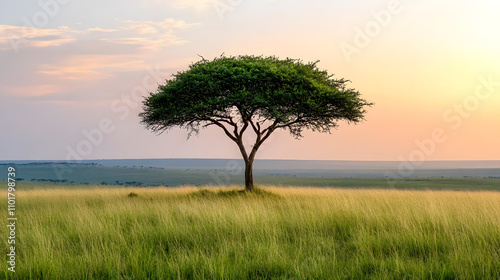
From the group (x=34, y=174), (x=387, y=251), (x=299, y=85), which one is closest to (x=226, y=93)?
(x=299, y=85)

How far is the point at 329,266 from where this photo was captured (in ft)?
24.7

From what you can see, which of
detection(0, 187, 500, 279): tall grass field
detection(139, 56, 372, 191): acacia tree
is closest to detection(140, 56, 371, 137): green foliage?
detection(139, 56, 372, 191): acacia tree

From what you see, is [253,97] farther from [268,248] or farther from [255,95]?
[268,248]

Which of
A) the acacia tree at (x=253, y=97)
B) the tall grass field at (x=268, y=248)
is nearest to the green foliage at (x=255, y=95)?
the acacia tree at (x=253, y=97)

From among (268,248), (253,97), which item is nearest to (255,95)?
(253,97)

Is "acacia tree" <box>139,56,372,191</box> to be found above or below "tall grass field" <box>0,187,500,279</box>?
above

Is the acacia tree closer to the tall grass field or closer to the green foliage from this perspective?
the green foliage

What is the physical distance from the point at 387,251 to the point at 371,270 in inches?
64.6

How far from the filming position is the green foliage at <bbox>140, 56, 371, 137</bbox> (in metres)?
24.0

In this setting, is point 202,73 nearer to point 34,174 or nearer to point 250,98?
point 250,98

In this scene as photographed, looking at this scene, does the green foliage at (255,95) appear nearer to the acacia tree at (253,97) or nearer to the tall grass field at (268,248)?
the acacia tree at (253,97)

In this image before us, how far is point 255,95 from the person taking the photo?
2384 cm

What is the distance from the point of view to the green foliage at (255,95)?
24.0 metres

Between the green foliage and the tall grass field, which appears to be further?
the green foliage
